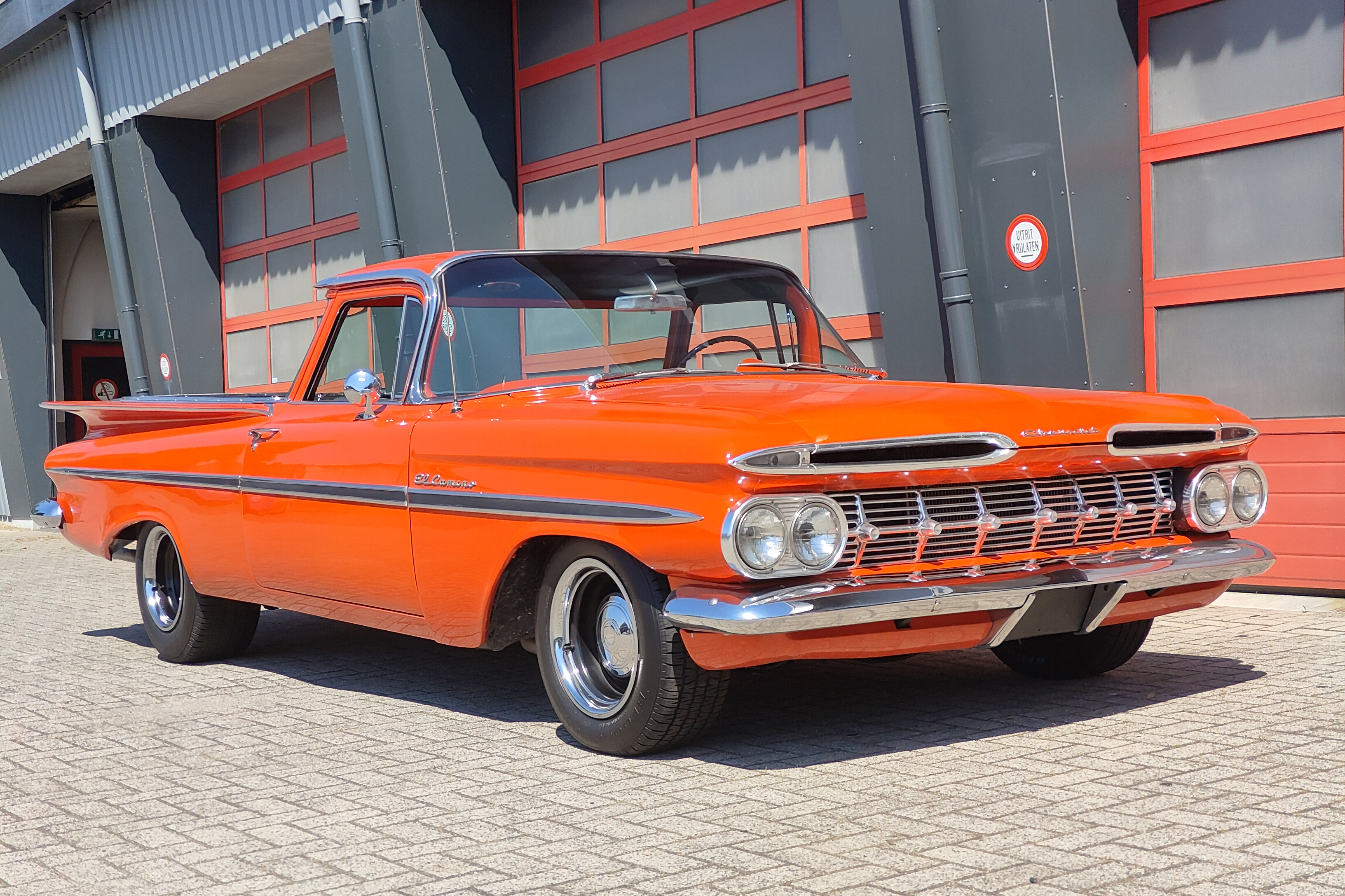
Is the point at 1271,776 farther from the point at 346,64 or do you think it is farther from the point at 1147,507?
the point at 346,64

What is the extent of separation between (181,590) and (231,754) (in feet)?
7.19

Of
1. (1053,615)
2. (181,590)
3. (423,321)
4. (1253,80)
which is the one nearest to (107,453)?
(181,590)

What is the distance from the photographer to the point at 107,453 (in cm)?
688

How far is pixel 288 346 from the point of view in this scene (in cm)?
1620

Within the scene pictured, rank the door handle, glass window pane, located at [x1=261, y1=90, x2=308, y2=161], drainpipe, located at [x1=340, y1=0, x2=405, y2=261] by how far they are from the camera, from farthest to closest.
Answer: glass window pane, located at [x1=261, y1=90, x2=308, y2=161]
drainpipe, located at [x1=340, y1=0, x2=405, y2=261]
the door handle

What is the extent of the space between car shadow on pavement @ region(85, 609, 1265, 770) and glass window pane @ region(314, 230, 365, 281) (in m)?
8.64

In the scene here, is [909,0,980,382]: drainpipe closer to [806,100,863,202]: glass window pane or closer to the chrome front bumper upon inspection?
[806,100,863,202]: glass window pane

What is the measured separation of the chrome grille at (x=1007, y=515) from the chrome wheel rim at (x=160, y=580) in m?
4.03

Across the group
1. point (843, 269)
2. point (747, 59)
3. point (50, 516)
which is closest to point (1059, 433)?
Answer: point (50, 516)

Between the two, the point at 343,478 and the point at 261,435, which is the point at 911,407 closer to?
the point at 343,478

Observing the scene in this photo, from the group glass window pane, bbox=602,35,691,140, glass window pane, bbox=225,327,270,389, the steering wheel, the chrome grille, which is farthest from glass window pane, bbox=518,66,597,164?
the chrome grille

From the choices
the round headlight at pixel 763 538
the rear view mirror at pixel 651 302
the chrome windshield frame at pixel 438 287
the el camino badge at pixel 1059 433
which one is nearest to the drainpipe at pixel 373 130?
the chrome windshield frame at pixel 438 287

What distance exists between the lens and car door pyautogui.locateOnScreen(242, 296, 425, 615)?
16.5 feet

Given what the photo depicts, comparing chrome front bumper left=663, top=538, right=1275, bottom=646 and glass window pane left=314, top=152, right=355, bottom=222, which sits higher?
glass window pane left=314, top=152, right=355, bottom=222
